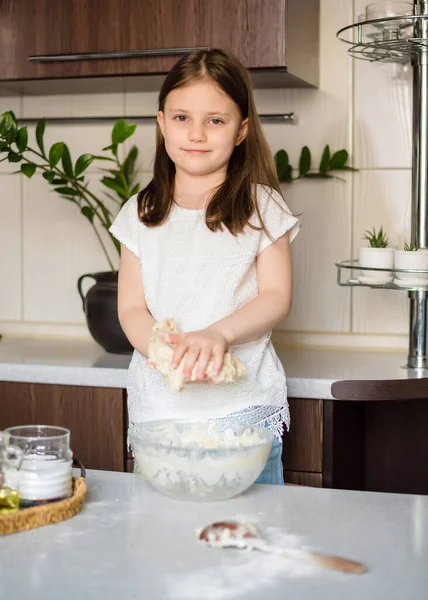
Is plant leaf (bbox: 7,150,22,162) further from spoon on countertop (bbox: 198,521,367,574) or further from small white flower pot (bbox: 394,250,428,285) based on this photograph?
spoon on countertop (bbox: 198,521,367,574)

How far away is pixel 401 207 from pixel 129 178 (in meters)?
0.69

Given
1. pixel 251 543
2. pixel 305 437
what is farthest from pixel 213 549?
pixel 305 437

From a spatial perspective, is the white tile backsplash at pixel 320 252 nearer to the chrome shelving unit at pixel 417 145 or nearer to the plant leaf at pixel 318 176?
the plant leaf at pixel 318 176

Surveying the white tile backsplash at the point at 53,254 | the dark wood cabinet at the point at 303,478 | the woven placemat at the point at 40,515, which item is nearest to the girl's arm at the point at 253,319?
the woven placemat at the point at 40,515

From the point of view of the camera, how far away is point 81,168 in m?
2.02

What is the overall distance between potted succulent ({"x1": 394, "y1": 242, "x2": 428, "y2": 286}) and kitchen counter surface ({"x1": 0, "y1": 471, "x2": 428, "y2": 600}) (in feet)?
2.58

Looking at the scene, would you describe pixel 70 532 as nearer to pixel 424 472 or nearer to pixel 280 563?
pixel 280 563

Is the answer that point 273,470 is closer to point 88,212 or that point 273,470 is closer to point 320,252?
point 320,252

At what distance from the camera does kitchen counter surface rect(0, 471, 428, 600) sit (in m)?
0.81

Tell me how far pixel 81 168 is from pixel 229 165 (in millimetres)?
562

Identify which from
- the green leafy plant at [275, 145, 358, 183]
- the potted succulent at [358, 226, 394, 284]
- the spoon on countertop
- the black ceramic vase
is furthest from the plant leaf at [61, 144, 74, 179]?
the spoon on countertop

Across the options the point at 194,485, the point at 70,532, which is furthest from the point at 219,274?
the point at 70,532

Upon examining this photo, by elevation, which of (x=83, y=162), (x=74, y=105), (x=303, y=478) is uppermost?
(x=74, y=105)

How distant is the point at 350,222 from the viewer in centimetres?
217
